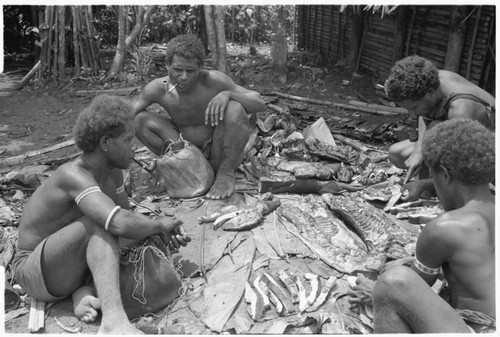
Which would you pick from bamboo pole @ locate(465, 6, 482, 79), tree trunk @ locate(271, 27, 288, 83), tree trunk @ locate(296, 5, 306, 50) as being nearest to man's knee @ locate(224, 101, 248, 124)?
bamboo pole @ locate(465, 6, 482, 79)

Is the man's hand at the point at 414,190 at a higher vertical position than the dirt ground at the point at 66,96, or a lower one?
higher

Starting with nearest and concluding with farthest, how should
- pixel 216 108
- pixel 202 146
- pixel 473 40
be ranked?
pixel 216 108 → pixel 202 146 → pixel 473 40

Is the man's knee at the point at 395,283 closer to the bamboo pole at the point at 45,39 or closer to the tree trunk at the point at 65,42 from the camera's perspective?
the tree trunk at the point at 65,42

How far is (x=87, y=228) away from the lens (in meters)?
2.87

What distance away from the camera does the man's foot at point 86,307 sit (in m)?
2.95

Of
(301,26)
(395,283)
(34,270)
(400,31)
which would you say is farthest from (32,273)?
(301,26)

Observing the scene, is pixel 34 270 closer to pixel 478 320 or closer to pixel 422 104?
pixel 478 320

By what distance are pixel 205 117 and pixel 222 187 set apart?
0.64 metres

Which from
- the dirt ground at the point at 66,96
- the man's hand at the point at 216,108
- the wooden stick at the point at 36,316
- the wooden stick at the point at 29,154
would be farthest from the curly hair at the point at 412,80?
the wooden stick at the point at 29,154

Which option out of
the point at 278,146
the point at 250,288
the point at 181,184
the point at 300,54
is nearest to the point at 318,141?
the point at 278,146

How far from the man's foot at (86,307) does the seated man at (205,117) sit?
1853 millimetres

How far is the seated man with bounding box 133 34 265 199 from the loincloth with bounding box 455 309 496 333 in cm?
269

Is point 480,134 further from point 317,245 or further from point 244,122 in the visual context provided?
point 244,122

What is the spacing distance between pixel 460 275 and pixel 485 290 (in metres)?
0.11
